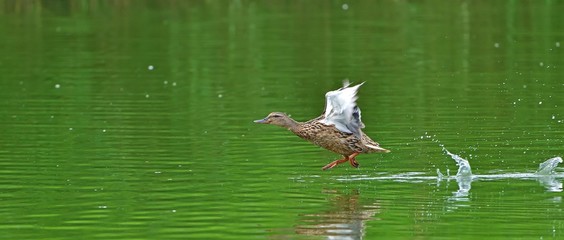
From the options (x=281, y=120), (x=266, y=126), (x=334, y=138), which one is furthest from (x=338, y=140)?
(x=266, y=126)

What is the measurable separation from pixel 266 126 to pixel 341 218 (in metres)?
6.31

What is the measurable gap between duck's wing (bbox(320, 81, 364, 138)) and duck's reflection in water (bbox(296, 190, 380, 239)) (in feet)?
3.33

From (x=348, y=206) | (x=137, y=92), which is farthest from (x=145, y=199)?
(x=137, y=92)

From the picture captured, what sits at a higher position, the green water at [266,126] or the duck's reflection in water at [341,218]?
the green water at [266,126]

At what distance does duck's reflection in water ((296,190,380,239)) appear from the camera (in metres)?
10.6

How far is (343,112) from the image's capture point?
13.5 meters

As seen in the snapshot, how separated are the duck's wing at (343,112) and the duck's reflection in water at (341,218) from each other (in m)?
1.02

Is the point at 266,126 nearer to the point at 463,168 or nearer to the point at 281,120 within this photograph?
the point at 281,120

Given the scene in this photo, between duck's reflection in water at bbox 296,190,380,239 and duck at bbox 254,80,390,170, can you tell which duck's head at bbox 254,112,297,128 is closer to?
duck at bbox 254,80,390,170

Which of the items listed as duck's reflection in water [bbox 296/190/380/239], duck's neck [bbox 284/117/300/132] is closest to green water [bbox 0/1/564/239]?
duck's reflection in water [bbox 296/190/380/239]

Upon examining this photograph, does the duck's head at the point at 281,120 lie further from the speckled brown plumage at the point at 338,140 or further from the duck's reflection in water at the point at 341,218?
the duck's reflection in water at the point at 341,218

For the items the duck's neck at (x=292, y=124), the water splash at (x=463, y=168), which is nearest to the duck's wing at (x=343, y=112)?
the duck's neck at (x=292, y=124)

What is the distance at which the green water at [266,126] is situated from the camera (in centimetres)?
1134

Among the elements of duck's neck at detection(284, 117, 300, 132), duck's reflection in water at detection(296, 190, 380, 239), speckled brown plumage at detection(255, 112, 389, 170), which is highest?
duck's neck at detection(284, 117, 300, 132)
